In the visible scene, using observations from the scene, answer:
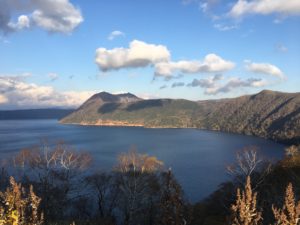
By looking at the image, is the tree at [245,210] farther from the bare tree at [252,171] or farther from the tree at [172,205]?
the bare tree at [252,171]

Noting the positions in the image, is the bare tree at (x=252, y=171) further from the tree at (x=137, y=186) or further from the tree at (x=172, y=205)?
the tree at (x=172, y=205)

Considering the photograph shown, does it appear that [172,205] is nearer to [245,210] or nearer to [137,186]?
[245,210]

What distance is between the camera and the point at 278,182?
5384 centimetres

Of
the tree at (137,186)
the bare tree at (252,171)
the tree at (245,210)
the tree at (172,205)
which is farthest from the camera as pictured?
the bare tree at (252,171)

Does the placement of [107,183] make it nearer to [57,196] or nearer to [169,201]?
[57,196]

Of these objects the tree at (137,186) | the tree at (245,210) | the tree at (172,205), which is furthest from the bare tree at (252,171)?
the tree at (172,205)

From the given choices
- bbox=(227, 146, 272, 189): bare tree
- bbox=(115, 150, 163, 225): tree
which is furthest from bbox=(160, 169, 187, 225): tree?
bbox=(227, 146, 272, 189): bare tree

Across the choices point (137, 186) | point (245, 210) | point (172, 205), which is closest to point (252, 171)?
point (137, 186)

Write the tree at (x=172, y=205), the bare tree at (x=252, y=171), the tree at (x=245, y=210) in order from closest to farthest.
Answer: the tree at (x=245, y=210), the tree at (x=172, y=205), the bare tree at (x=252, y=171)

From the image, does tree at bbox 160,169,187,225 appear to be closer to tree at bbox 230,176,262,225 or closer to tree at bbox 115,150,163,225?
tree at bbox 230,176,262,225

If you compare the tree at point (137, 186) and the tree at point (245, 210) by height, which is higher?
the tree at point (245, 210)

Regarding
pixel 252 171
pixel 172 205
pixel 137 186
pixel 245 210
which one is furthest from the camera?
pixel 252 171

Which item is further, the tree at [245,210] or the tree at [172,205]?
the tree at [172,205]

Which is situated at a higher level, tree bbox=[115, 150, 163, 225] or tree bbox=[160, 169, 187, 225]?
tree bbox=[160, 169, 187, 225]
